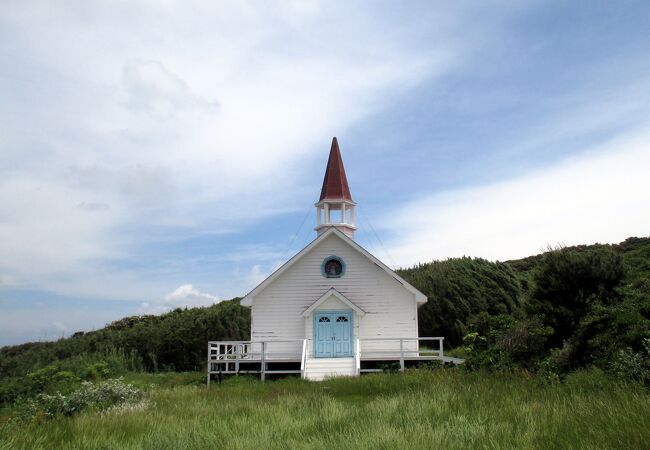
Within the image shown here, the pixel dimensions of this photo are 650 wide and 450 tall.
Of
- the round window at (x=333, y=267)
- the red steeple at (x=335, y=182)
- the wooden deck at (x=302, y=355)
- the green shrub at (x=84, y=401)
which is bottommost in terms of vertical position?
the green shrub at (x=84, y=401)

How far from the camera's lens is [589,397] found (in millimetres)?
9555

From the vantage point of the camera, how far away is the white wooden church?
24.7m

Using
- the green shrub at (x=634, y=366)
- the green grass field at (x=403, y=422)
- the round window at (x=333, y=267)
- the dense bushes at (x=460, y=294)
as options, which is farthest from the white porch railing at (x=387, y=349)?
the green shrub at (x=634, y=366)

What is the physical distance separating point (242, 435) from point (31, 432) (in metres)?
3.76

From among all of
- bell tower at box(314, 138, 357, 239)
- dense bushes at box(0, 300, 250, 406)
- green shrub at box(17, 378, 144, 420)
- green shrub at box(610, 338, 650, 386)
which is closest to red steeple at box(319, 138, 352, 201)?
bell tower at box(314, 138, 357, 239)

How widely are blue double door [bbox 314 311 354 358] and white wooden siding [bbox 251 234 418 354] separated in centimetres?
38

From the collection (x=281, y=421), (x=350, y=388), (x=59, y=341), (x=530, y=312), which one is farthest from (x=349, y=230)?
(x=59, y=341)

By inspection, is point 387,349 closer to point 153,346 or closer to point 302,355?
point 302,355

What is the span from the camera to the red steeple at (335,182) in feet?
93.1

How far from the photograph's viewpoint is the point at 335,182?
94.5 ft

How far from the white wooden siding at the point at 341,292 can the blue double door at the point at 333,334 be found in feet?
1.25

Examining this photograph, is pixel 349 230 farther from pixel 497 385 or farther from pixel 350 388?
pixel 497 385

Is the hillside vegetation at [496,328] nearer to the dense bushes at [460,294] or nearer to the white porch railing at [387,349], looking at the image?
the dense bushes at [460,294]

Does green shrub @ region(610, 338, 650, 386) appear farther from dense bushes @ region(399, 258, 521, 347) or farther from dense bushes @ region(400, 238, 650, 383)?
dense bushes @ region(399, 258, 521, 347)
